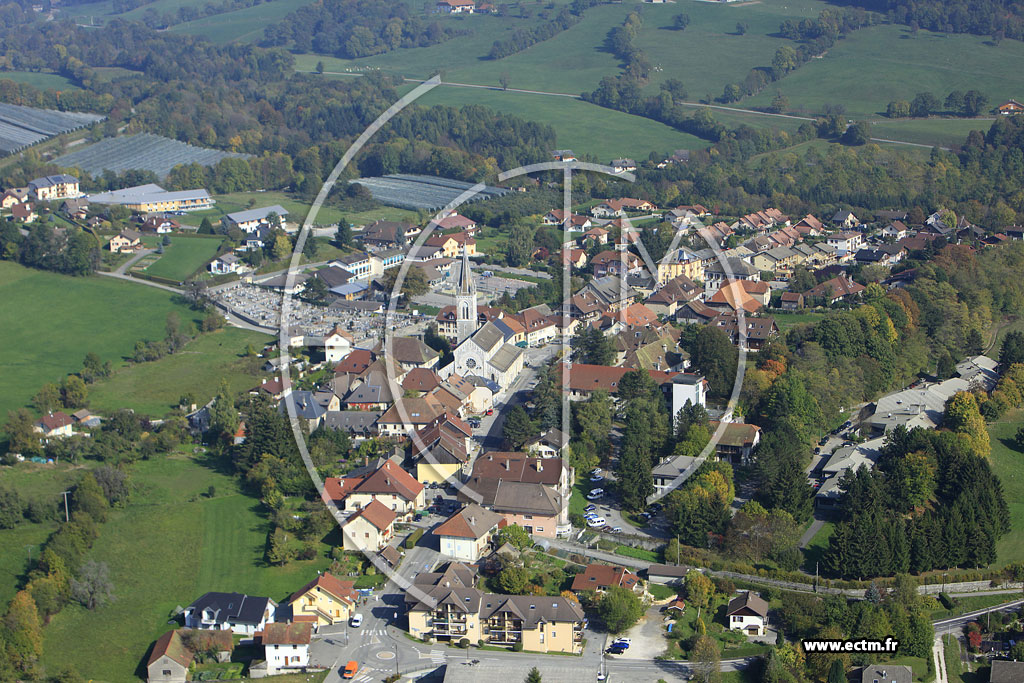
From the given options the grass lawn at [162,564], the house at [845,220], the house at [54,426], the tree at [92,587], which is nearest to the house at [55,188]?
the house at [54,426]

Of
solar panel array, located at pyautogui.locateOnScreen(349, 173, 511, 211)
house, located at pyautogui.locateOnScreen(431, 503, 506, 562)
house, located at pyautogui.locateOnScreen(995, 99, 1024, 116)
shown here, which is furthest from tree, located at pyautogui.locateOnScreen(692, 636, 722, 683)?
house, located at pyautogui.locateOnScreen(995, 99, 1024, 116)

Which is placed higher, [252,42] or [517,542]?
[252,42]

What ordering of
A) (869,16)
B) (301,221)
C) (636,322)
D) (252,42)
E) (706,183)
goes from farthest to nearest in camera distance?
(252,42) < (869,16) < (706,183) < (301,221) < (636,322)

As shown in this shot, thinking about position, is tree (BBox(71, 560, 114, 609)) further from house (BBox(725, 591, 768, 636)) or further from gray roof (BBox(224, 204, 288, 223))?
gray roof (BBox(224, 204, 288, 223))

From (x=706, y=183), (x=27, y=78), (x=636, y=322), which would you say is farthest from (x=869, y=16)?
(x=27, y=78)

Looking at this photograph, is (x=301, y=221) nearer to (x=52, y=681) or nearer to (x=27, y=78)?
(x=52, y=681)

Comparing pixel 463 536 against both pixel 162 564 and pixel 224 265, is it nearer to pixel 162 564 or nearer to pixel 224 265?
pixel 162 564
